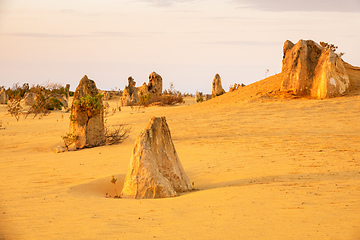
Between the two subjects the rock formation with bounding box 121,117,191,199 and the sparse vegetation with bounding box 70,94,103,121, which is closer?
the rock formation with bounding box 121,117,191,199

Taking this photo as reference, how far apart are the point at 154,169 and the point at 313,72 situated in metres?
13.1

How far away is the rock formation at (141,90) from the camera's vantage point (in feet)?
107

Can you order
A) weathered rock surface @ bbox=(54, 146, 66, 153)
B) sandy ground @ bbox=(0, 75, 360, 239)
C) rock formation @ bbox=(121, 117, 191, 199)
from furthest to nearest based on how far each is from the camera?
weathered rock surface @ bbox=(54, 146, 66, 153), rock formation @ bbox=(121, 117, 191, 199), sandy ground @ bbox=(0, 75, 360, 239)

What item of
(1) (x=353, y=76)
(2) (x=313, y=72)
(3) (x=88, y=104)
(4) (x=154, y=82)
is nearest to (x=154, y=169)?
(3) (x=88, y=104)

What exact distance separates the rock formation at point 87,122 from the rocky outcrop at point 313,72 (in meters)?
9.49

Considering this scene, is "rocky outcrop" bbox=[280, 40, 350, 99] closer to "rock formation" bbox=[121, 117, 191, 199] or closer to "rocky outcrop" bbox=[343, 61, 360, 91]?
"rocky outcrop" bbox=[343, 61, 360, 91]

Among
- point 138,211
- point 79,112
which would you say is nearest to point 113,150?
point 79,112

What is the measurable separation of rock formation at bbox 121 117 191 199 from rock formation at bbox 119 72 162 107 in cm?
2501

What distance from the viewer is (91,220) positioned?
5094 millimetres

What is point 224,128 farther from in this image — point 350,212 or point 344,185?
point 350,212

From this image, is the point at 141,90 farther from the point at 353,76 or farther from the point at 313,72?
the point at 353,76

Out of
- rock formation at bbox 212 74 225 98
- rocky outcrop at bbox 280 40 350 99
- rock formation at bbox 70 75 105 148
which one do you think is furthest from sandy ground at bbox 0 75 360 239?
rock formation at bbox 212 74 225 98

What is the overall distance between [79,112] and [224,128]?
5.08 m

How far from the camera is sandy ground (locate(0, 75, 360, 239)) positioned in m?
4.81
